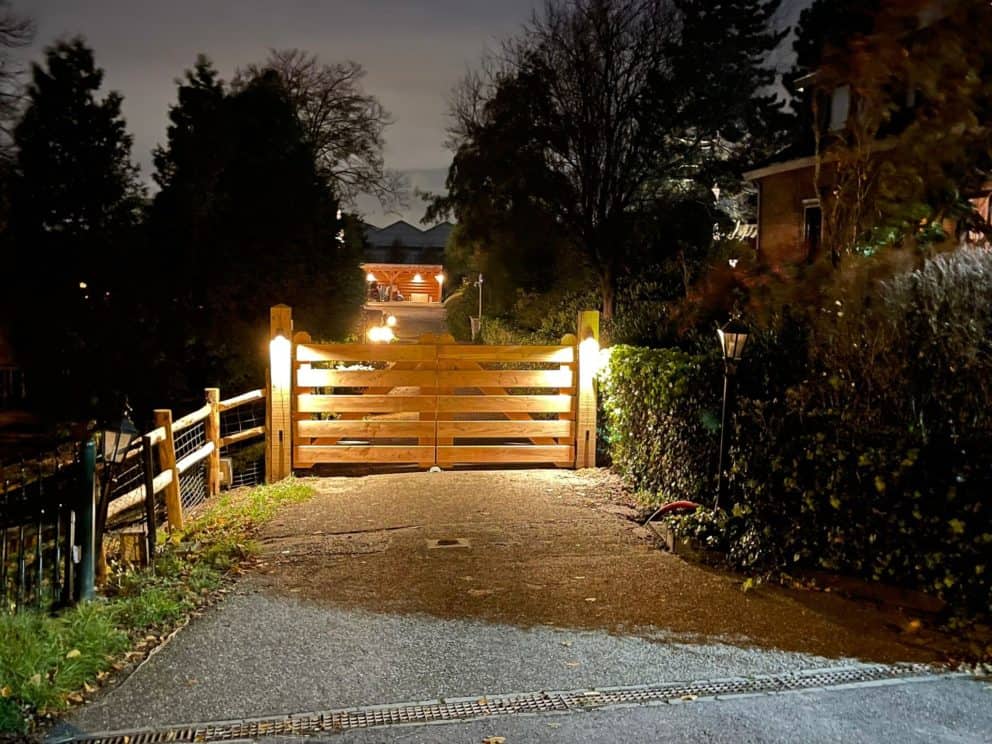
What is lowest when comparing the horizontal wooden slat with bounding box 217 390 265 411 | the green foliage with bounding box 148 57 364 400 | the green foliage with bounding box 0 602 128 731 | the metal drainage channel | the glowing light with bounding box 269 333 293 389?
the metal drainage channel

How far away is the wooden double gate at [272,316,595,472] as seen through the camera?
442 inches

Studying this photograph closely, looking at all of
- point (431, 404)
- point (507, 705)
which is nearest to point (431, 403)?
point (431, 404)

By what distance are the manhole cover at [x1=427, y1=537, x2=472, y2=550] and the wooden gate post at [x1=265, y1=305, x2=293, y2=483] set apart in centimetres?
397

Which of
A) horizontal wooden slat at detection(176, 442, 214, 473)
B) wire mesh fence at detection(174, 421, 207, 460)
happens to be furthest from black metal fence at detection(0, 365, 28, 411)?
horizontal wooden slat at detection(176, 442, 214, 473)

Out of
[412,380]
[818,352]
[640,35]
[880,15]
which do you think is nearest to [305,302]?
[640,35]

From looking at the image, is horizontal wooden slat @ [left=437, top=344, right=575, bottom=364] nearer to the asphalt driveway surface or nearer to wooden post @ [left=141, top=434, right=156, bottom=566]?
the asphalt driveway surface

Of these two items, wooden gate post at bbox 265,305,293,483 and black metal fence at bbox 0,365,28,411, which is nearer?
wooden gate post at bbox 265,305,293,483

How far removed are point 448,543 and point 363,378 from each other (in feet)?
13.6

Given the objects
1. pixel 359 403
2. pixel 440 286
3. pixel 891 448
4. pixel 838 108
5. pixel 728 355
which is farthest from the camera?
pixel 440 286

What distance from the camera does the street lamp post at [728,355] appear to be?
7328 millimetres

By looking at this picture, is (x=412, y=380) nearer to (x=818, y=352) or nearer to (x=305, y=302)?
(x=818, y=352)

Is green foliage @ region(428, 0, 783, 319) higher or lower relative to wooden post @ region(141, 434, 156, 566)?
higher

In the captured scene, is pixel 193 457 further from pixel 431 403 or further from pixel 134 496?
pixel 431 403

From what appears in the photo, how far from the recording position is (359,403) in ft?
36.9
